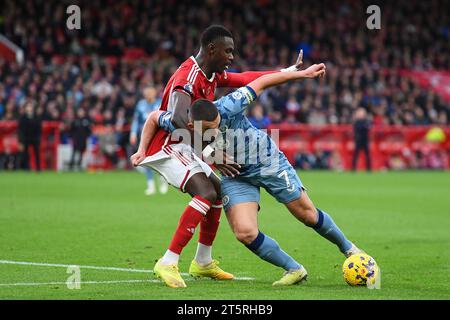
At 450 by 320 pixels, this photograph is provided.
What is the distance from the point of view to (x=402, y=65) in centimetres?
3812

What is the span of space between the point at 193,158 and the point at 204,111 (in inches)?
27.8

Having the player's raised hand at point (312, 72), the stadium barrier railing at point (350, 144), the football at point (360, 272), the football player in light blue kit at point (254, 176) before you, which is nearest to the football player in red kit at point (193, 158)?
the football player in light blue kit at point (254, 176)

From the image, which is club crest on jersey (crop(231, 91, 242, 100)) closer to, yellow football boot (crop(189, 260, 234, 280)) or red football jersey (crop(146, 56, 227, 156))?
red football jersey (crop(146, 56, 227, 156))

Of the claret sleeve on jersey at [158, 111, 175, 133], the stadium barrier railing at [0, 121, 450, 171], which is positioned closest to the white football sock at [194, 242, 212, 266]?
the claret sleeve on jersey at [158, 111, 175, 133]

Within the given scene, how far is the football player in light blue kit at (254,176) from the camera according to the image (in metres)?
7.91

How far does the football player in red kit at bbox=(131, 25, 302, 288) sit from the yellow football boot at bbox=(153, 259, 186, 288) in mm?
20

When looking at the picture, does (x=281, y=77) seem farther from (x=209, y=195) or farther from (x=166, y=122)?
(x=209, y=195)

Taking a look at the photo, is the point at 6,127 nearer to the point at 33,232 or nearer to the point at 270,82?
the point at 33,232

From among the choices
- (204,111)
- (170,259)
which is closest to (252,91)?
(204,111)

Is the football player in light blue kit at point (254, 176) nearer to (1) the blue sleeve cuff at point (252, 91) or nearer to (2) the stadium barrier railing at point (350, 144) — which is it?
(1) the blue sleeve cuff at point (252, 91)

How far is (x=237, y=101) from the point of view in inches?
310

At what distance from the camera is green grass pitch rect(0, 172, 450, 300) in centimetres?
752

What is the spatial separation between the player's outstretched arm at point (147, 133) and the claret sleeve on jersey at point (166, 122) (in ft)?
0.18
